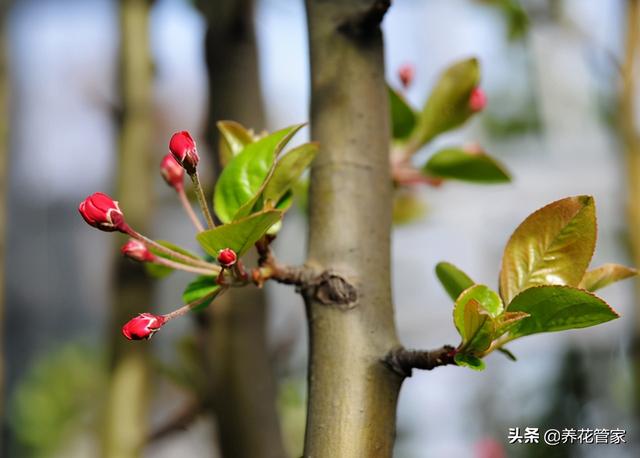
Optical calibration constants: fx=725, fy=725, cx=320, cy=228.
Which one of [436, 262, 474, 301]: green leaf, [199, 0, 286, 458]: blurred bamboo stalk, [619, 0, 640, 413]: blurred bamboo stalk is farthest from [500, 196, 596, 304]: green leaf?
[619, 0, 640, 413]: blurred bamboo stalk

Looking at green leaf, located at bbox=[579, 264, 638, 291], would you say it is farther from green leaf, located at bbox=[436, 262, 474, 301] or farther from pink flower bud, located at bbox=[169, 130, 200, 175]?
pink flower bud, located at bbox=[169, 130, 200, 175]

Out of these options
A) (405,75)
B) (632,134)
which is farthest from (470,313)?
(632,134)

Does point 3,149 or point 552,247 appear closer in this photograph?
point 552,247

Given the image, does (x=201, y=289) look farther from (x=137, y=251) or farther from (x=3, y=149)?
(x=3, y=149)

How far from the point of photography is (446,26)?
Result: 3641 millimetres

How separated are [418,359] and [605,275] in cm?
12

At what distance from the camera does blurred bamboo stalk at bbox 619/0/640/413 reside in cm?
96

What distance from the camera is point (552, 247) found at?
319mm

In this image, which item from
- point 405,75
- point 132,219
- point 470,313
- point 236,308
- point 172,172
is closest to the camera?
point 470,313

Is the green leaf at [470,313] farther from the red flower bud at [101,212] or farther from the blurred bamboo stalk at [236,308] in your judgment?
the blurred bamboo stalk at [236,308]

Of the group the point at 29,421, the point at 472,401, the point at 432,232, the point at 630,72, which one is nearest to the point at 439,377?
Result: the point at 472,401

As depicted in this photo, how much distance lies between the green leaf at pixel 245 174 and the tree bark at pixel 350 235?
0.03 m

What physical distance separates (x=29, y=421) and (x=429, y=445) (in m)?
1.38

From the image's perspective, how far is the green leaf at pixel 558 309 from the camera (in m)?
0.29
